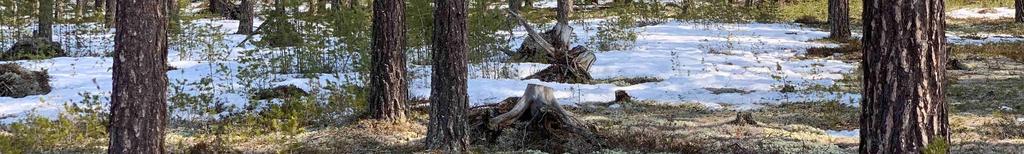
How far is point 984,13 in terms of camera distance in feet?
86.1

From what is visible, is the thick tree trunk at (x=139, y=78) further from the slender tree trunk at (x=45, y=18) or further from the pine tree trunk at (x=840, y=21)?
the pine tree trunk at (x=840, y=21)

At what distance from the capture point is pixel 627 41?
56.2 feet

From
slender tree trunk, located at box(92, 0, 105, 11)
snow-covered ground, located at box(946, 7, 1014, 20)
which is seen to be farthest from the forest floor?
snow-covered ground, located at box(946, 7, 1014, 20)

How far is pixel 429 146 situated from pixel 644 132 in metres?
1.95

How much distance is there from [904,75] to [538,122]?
3167 mm

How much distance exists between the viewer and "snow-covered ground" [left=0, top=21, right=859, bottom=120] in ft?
33.3

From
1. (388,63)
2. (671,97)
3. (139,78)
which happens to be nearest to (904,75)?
(139,78)

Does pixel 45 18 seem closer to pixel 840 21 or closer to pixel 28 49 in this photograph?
pixel 28 49

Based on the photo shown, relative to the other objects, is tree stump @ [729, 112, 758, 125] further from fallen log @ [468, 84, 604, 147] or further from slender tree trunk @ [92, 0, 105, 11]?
slender tree trunk @ [92, 0, 105, 11]

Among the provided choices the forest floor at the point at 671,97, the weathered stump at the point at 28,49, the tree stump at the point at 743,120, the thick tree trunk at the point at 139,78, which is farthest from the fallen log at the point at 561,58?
the weathered stump at the point at 28,49

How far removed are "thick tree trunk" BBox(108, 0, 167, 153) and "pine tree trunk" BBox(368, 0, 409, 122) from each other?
8.27ft

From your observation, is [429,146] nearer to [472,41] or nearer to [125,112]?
[125,112]

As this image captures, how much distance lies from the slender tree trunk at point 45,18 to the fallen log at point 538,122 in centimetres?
1146

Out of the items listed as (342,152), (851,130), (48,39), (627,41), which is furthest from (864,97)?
(48,39)
